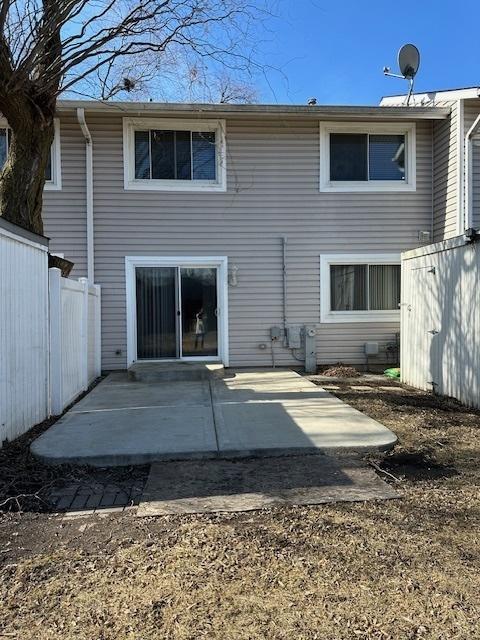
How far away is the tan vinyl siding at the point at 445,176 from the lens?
10266mm

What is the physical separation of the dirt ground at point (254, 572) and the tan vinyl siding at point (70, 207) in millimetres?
7010

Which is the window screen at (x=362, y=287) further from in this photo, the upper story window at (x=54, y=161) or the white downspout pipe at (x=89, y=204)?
the upper story window at (x=54, y=161)

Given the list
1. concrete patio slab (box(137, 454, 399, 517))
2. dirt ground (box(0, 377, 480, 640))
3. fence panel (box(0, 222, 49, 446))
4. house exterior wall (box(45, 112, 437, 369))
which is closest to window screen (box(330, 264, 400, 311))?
house exterior wall (box(45, 112, 437, 369))

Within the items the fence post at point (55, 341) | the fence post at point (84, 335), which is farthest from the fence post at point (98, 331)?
the fence post at point (55, 341)

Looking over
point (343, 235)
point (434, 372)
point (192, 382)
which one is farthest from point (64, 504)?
point (343, 235)

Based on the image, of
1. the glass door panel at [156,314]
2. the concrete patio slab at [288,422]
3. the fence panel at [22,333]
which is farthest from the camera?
the glass door panel at [156,314]

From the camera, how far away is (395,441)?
5.28m

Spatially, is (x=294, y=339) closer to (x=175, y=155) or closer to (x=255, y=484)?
(x=175, y=155)

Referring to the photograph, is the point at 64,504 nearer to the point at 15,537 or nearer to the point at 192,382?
the point at 15,537

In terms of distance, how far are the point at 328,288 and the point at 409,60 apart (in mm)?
5249

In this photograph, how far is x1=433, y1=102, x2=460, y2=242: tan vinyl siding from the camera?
10266 millimetres

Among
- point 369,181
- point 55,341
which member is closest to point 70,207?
point 55,341

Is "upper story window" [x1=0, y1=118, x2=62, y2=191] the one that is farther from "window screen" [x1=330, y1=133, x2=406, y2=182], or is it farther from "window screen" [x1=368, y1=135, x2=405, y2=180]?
"window screen" [x1=368, y1=135, x2=405, y2=180]

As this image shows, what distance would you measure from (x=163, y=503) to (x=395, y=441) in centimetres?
257
